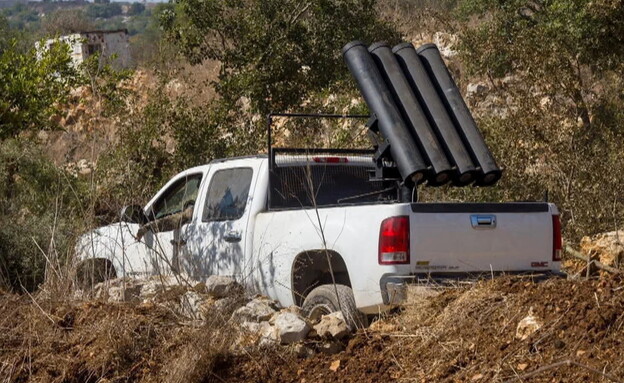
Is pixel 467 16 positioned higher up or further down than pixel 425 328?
higher up

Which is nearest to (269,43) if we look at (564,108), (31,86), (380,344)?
(31,86)

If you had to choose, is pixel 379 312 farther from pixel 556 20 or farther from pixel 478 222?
pixel 556 20

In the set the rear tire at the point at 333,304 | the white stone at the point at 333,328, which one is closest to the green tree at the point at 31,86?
the rear tire at the point at 333,304

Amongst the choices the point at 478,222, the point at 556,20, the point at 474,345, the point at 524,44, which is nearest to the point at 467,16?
the point at 556,20

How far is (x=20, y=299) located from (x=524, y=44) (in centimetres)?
917

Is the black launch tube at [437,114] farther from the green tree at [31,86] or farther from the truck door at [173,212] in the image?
the green tree at [31,86]

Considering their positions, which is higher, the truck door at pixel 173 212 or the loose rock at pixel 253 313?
the truck door at pixel 173 212

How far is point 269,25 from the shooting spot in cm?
1583

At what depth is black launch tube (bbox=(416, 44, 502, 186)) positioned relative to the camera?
8992 millimetres

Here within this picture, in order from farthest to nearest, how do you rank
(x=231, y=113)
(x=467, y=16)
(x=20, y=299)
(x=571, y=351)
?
(x=467, y=16) → (x=231, y=113) → (x=20, y=299) → (x=571, y=351)

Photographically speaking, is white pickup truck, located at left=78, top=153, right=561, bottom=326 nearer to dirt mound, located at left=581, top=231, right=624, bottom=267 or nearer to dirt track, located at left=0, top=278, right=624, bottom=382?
dirt track, located at left=0, top=278, right=624, bottom=382

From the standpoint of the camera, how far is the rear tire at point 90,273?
8719 mm

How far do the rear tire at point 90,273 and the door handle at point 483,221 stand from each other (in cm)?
302

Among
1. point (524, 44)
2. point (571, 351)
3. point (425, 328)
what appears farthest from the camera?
point (524, 44)
